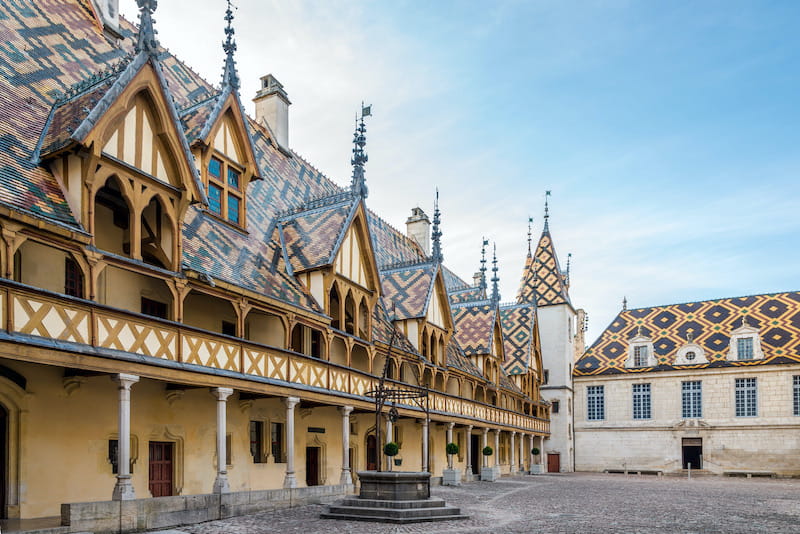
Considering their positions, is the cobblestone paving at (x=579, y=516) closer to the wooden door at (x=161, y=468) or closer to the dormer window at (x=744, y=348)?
the wooden door at (x=161, y=468)

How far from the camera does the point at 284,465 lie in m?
19.8

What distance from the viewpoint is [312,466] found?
2180 centimetres

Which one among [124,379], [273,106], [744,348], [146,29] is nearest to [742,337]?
[744,348]

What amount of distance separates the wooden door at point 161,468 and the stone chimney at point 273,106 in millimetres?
14425

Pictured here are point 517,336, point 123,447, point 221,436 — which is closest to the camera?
point 123,447

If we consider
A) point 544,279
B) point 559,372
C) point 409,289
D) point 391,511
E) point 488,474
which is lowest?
point 488,474

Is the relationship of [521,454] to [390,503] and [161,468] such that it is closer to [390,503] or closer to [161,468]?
[390,503]

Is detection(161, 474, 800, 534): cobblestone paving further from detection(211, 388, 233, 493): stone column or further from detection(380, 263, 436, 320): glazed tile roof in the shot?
detection(380, 263, 436, 320): glazed tile roof

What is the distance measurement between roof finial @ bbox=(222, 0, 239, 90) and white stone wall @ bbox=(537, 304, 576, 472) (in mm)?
37583

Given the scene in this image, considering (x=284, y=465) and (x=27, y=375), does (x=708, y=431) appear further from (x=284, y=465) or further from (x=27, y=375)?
(x=27, y=375)

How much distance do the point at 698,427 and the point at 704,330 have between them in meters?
7.09

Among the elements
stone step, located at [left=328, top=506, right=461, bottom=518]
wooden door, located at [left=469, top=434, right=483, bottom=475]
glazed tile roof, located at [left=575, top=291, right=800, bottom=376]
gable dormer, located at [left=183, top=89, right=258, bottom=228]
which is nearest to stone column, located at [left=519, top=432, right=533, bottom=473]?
wooden door, located at [left=469, top=434, right=483, bottom=475]

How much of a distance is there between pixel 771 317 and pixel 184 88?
42.8 metres

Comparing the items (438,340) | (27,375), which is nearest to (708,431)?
(438,340)
